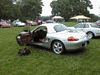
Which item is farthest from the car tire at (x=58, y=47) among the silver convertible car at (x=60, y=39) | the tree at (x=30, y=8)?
the tree at (x=30, y=8)

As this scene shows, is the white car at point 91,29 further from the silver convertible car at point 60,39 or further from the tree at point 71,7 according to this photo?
the tree at point 71,7

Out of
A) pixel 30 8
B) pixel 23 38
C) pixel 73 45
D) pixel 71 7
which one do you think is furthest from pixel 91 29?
pixel 71 7

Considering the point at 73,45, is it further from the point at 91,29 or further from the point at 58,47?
the point at 91,29

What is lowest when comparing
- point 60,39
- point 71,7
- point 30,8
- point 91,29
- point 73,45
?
point 73,45

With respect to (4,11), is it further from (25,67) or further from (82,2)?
(82,2)

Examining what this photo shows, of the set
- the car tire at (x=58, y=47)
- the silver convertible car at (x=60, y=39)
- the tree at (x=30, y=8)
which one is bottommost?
the car tire at (x=58, y=47)

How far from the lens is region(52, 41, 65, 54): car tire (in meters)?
4.77

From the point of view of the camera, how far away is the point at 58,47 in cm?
491

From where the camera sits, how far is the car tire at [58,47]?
477cm

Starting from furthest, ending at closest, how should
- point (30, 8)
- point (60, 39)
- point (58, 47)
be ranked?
point (30, 8), point (58, 47), point (60, 39)

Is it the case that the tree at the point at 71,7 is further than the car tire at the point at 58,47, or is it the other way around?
the tree at the point at 71,7

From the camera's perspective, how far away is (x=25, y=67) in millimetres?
3748

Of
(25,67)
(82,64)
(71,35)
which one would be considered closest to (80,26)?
(71,35)

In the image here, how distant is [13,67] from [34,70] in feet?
2.69
